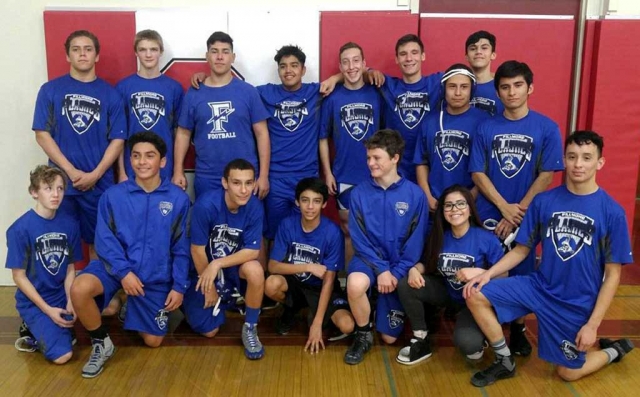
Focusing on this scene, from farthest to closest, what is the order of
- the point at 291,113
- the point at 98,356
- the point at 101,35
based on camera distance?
the point at 101,35 < the point at 291,113 < the point at 98,356

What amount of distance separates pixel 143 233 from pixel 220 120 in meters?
0.94

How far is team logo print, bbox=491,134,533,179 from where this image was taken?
3184mm

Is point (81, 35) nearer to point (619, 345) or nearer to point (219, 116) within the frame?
point (219, 116)

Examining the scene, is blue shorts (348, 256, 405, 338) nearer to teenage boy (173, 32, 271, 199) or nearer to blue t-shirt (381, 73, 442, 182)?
blue t-shirt (381, 73, 442, 182)

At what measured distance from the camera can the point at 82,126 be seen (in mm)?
3605

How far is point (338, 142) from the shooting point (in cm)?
379

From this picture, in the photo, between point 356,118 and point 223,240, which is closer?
point 223,240

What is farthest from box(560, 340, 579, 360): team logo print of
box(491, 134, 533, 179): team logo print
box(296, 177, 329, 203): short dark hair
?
box(296, 177, 329, 203): short dark hair

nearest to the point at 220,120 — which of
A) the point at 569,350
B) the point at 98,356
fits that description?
the point at 98,356

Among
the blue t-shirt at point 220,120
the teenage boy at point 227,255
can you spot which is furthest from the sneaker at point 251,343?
the blue t-shirt at point 220,120

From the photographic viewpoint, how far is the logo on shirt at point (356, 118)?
372cm

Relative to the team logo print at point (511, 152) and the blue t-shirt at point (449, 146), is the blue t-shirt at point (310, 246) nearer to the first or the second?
the blue t-shirt at point (449, 146)

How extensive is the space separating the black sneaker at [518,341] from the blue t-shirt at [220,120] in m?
1.94

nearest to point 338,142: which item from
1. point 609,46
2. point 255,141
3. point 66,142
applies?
point 255,141
